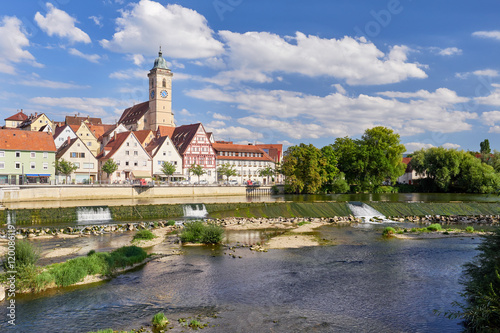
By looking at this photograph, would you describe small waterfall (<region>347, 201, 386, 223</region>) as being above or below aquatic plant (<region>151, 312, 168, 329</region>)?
above

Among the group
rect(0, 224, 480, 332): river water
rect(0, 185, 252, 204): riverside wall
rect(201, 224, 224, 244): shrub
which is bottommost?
rect(0, 224, 480, 332): river water

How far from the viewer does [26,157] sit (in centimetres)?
6419

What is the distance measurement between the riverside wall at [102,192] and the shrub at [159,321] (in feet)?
161

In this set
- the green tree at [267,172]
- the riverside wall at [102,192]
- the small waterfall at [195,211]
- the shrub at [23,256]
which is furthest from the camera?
the green tree at [267,172]

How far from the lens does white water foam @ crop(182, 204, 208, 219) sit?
45.9 m

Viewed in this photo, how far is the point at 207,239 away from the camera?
28.0 metres

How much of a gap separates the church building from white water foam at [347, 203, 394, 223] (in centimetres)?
7721

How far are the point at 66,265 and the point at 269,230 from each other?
2003 centimetres

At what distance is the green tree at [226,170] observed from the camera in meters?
90.6

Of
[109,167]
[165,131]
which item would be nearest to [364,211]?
[109,167]

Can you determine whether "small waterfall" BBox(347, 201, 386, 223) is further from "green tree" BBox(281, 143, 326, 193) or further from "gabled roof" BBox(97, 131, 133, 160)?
"gabled roof" BBox(97, 131, 133, 160)

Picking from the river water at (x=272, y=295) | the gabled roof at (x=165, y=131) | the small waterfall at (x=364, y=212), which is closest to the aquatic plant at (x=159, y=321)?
the river water at (x=272, y=295)

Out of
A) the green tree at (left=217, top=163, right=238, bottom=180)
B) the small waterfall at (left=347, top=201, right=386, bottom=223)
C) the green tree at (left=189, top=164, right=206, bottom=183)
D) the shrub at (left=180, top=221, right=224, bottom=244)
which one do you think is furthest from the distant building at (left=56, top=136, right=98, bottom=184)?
the shrub at (left=180, top=221, right=224, bottom=244)

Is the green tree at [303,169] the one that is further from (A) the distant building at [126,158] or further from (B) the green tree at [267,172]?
(A) the distant building at [126,158]
